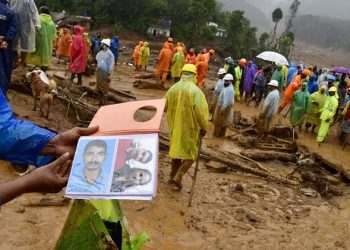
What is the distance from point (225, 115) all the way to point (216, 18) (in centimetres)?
3184

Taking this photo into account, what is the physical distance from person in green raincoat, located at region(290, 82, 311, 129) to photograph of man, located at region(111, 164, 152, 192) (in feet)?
33.5

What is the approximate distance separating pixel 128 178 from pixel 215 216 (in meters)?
3.76

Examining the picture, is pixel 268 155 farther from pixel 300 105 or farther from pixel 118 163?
pixel 118 163

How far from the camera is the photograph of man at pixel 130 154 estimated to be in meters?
Result: 1.57

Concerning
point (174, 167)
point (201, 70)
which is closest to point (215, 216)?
point (174, 167)

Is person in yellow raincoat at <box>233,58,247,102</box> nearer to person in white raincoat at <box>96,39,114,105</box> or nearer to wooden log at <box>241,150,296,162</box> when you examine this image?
person in white raincoat at <box>96,39,114,105</box>

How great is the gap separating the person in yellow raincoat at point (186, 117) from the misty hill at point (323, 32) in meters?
73.0

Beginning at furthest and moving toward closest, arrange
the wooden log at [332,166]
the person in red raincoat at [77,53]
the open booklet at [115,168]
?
the person in red raincoat at [77,53] → the wooden log at [332,166] → the open booklet at [115,168]

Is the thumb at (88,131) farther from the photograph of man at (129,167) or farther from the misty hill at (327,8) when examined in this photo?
the misty hill at (327,8)

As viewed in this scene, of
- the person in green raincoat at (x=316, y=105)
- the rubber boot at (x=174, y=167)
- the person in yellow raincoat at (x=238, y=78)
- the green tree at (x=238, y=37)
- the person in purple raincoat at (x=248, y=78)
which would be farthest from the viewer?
the green tree at (x=238, y=37)

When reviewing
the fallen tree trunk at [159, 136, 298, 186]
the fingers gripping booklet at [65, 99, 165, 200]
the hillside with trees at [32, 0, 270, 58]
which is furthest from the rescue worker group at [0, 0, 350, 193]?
the hillside with trees at [32, 0, 270, 58]

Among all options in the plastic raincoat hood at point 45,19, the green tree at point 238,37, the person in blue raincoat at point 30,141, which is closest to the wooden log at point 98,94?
the plastic raincoat hood at point 45,19

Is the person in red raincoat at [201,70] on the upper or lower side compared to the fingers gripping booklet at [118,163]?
lower

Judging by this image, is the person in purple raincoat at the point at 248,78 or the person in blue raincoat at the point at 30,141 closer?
the person in blue raincoat at the point at 30,141
